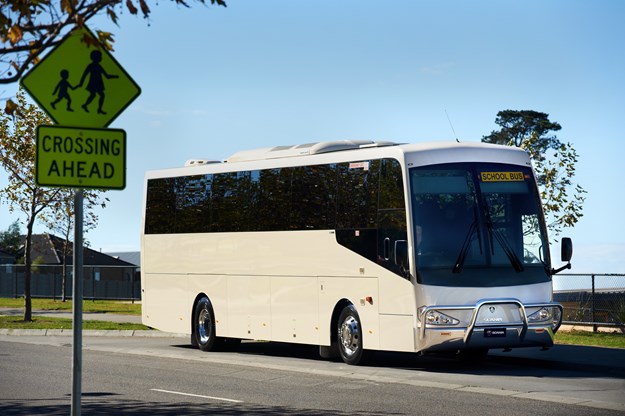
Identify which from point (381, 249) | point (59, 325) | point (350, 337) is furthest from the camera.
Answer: point (59, 325)

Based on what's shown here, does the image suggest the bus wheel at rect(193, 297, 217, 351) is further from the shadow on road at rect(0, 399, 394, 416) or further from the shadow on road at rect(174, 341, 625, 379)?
the shadow on road at rect(0, 399, 394, 416)

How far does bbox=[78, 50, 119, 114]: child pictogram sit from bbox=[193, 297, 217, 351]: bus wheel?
15.1 meters

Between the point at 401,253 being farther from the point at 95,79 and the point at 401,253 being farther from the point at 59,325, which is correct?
the point at 59,325

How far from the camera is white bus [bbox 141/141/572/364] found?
17.8 meters

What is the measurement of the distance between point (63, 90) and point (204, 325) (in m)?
15.8

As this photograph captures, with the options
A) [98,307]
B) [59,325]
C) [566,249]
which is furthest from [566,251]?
[98,307]

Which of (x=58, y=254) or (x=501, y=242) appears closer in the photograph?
(x=501, y=242)

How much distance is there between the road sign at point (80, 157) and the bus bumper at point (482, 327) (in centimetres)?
995

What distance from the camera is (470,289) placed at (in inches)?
699

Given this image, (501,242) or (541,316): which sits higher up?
(501,242)

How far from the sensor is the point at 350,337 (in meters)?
19.3

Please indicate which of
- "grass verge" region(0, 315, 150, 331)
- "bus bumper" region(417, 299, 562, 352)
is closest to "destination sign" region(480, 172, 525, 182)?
"bus bumper" region(417, 299, 562, 352)

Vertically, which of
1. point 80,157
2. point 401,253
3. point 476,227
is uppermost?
point 476,227

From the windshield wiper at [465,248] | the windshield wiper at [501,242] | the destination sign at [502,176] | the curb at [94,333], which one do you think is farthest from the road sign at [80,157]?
the curb at [94,333]
